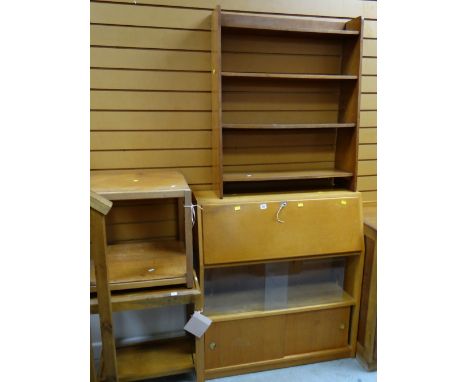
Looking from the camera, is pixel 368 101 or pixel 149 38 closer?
pixel 149 38

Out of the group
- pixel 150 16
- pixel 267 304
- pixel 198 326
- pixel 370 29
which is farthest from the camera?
pixel 370 29

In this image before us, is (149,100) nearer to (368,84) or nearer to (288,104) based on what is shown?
(288,104)

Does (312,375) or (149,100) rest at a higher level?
(149,100)

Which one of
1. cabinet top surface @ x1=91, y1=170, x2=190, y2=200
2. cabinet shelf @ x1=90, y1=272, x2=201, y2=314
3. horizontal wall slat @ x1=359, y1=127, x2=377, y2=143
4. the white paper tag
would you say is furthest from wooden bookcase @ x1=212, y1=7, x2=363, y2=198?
the white paper tag

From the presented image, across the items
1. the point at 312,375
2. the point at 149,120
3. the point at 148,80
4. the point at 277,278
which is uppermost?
the point at 148,80

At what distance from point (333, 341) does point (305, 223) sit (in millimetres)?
890

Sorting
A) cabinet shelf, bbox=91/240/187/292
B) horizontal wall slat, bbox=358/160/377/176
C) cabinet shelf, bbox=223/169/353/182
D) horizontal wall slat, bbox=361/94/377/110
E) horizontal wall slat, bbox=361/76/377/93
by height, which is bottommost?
cabinet shelf, bbox=91/240/187/292

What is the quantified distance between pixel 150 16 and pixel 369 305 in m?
2.22

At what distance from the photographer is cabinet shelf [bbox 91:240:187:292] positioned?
1.68m

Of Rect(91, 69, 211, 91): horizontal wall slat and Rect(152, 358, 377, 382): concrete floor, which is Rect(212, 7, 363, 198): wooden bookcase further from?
Rect(152, 358, 377, 382): concrete floor

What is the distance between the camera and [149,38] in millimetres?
1977

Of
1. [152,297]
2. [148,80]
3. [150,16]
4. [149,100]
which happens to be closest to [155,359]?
[152,297]

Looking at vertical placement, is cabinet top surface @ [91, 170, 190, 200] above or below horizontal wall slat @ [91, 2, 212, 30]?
below

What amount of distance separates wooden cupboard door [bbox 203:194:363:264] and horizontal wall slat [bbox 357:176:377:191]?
0.45 meters
